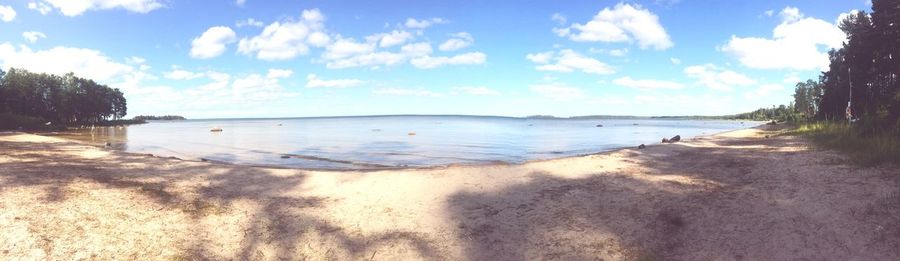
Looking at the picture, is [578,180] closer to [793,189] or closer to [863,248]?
[793,189]

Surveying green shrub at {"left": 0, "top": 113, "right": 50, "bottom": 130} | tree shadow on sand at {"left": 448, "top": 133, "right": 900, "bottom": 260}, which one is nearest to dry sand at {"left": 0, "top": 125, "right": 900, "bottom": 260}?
tree shadow on sand at {"left": 448, "top": 133, "right": 900, "bottom": 260}

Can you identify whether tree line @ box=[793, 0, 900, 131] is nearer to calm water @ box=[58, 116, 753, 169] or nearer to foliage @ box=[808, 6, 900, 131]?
foliage @ box=[808, 6, 900, 131]

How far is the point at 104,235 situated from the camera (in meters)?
7.00

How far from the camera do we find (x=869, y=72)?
1563 inches

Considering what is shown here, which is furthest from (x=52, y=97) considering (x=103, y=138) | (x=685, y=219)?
(x=685, y=219)

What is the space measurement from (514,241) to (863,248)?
455 cm

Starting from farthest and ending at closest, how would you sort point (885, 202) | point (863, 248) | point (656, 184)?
point (656, 184)
point (885, 202)
point (863, 248)

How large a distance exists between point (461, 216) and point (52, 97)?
348ft

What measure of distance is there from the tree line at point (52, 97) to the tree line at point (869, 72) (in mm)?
86990

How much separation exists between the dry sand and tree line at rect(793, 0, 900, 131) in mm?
12530

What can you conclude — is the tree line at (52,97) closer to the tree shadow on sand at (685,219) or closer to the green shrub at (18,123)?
the green shrub at (18,123)

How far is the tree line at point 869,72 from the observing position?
21484 mm

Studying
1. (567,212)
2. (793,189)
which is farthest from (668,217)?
(793,189)

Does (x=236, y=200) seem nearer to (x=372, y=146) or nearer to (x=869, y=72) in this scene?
(x=372, y=146)
